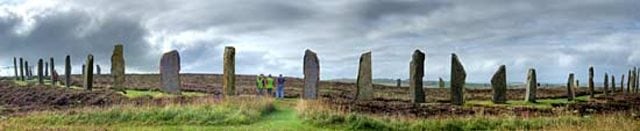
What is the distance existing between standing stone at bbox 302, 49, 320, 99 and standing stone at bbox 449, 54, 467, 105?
265 inches

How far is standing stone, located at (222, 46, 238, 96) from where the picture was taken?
4629 centimetres

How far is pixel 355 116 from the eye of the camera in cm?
3412

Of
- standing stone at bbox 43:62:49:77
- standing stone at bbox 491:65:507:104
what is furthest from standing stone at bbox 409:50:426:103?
standing stone at bbox 43:62:49:77

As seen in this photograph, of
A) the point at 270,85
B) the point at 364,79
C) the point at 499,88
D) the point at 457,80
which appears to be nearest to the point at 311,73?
the point at 364,79

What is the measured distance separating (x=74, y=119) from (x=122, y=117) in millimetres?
1777

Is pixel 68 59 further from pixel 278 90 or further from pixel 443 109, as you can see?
pixel 443 109

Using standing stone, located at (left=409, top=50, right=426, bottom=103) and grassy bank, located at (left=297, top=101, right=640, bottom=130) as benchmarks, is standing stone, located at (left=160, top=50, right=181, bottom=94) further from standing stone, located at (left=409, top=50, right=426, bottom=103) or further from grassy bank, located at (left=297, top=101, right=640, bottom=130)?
grassy bank, located at (left=297, top=101, right=640, bottom=130)

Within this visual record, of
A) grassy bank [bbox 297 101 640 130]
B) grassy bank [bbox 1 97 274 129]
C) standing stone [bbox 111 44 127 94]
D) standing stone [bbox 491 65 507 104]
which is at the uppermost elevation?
standing stone [bbox 111 44 127 94]

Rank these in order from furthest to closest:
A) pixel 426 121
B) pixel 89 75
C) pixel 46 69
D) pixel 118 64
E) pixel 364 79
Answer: pixel 46 69
pixel 89 75
pixel 118 64
pixel 364 79
pixel 426 121

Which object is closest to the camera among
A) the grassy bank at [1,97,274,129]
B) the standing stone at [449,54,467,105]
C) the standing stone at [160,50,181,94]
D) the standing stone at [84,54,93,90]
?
the grassy bank at [1,97,274,129]

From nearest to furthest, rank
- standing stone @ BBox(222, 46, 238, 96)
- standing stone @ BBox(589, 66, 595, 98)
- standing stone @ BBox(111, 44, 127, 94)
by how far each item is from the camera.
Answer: standing stone @ BBox(222, 46, 238, 96) < standing stone @ BBox(111, 44, 127, 94) < standing stone @ BBox(589, 66, 595, 98)

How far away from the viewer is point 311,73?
47312 mm

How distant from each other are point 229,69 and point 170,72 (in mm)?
4173

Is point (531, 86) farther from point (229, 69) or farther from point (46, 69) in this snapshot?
point (46, 69)
